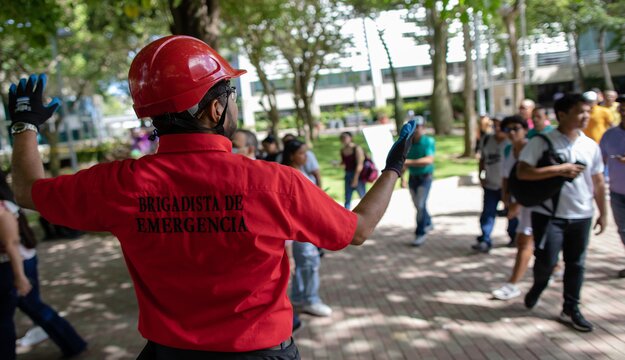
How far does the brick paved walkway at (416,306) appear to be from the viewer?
166 inches

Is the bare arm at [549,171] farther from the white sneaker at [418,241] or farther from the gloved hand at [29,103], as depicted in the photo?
the gloved hand at [29,103]

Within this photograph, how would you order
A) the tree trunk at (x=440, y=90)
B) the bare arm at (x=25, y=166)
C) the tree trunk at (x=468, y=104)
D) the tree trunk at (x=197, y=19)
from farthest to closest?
the tree trunk at (x=440, y=90), the tree trunk at (x=468, y=104), the tree trunk at (x=197, y=19), the bare arm at (x=25, y=166)

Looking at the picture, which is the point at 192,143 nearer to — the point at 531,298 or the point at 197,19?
the point at 531,298

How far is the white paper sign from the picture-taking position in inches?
85.0

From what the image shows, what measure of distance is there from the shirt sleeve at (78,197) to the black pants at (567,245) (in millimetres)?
3694

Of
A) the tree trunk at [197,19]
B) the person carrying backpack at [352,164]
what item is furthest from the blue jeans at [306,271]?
the person carrying backpack at [352,164]

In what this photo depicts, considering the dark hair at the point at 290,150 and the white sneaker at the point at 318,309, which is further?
the dark hair at the point at 290,150

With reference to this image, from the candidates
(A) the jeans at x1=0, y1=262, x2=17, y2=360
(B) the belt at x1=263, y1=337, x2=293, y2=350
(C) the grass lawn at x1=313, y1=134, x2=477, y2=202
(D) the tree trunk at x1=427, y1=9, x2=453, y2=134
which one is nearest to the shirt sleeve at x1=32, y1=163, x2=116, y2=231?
(B) the belt at x1=263, y1=337, x2=293, y2=350

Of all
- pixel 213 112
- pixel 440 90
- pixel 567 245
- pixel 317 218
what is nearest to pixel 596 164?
pixel 567 245

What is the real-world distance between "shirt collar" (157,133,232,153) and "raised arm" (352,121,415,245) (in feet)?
1.66

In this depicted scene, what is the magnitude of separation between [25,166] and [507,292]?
178 inches

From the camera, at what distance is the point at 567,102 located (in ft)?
13.9

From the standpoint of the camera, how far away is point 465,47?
642 inches

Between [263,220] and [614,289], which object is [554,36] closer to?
[614,289]
